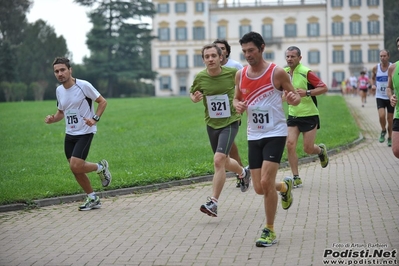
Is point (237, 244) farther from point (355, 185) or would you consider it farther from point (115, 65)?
point (115, 65)

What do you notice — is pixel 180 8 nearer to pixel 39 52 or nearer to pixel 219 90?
pixel 39 52

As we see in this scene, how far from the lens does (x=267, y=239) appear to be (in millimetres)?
8219

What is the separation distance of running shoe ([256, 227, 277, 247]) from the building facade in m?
98.7

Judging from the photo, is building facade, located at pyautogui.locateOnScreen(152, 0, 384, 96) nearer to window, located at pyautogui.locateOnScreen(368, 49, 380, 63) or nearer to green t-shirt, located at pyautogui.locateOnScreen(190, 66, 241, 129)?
window, located at pyautogui.locateOnScreen(368, 49, 380, 63)

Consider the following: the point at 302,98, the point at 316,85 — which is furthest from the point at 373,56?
the point at 316,85

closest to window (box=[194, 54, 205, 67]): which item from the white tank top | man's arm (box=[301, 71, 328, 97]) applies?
the white tank top

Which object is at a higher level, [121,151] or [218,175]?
[218,175]

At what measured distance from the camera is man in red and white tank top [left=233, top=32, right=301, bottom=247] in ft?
27.5

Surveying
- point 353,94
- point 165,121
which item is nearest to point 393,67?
point 165,121

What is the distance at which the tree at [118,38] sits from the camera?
9083cm

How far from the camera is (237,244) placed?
8.42 metres

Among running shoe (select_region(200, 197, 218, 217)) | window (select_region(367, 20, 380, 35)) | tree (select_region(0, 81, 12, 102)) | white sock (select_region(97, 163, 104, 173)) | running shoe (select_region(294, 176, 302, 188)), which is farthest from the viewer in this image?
window (select_region(367, 20, 380, 35))

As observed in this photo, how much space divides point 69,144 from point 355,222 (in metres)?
4.17

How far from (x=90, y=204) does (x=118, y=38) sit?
81.3 meters
